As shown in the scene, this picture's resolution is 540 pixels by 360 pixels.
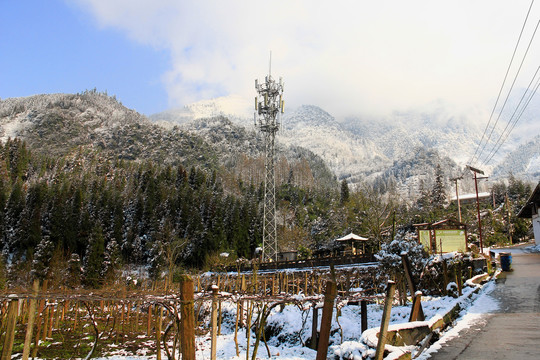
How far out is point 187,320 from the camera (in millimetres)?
4707

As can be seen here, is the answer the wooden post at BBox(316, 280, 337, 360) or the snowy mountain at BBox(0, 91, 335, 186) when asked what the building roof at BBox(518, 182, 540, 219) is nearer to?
the wooden post at BBox(316, 280, 337, 360)

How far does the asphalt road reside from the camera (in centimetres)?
673

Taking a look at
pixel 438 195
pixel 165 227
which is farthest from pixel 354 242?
pixel 165 227

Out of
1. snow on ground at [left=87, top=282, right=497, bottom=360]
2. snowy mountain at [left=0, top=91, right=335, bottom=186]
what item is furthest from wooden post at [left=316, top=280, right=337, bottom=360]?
snowy mountain at [left=0, top=91, right=335, bottom=186]

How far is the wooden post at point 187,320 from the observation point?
4.55 metres

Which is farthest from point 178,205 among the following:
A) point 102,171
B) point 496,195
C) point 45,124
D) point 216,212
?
point 45,124

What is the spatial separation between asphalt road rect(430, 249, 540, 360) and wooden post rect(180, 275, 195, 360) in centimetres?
459

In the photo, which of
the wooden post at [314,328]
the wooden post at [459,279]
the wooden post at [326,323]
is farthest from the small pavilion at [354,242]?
the wooden post at [326,323]

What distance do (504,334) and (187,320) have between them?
7.28 m

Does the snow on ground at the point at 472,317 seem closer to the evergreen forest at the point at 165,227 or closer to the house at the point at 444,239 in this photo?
the house at the point at 444,239

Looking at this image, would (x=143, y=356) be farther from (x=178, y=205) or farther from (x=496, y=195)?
(x=496, y=195)

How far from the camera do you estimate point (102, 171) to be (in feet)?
377

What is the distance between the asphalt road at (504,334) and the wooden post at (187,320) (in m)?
4.59

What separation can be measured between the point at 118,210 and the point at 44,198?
13305mm
